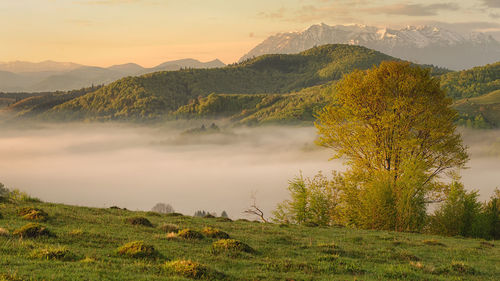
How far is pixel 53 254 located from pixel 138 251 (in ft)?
12.9

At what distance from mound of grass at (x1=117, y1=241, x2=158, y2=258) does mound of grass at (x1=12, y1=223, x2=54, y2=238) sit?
6036 mm

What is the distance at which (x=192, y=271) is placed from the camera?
1839cm

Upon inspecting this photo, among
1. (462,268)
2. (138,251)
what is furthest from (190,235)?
(462,268)

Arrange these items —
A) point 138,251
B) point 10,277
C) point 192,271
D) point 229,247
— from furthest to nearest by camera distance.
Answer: point 229,247, point 138,251, point 192,271, point 10,277

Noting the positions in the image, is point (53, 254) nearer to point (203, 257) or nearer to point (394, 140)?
point (203, 257)

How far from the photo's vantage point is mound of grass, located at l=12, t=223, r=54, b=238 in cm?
2434

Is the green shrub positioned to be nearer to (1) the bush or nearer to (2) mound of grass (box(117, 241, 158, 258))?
(2) mound of grass (box(117, 241, 158, 258))

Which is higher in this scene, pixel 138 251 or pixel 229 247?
pixel 138 251

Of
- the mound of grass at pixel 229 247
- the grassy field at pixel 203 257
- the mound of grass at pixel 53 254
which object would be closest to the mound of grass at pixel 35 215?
the grassy field at pixel 203 257

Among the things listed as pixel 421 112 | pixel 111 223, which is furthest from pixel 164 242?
pixel 421 112

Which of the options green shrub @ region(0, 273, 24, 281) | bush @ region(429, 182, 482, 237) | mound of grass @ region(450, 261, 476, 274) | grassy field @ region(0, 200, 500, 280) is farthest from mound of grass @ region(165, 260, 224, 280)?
bush @ region(429, 182, 482, 237)

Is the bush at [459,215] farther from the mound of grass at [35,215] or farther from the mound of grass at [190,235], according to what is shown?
the mound of grass at [35,215]

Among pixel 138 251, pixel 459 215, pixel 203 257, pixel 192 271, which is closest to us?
pixel 192 271

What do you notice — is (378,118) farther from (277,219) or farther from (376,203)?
(277,219)
